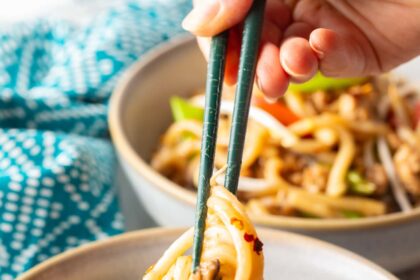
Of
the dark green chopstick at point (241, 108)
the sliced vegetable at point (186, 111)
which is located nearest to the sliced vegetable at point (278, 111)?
the sliced vegetable at point (186, 111)

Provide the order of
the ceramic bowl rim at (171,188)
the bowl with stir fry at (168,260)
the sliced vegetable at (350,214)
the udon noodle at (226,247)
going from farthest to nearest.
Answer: the sliced vegetable at (350,214) < the ceramic bowl rim at (171,188) < the bowl with stir fry at (168,260) < the udon noodle at (226,247)

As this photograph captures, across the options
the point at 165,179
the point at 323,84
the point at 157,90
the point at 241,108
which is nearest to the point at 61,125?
the point at 157,90

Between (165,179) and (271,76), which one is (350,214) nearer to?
(165,179)

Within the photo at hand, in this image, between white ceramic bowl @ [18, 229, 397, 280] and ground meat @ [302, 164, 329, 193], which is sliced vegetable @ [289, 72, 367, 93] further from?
white ceramic bowl @ [18, 229, 397, 280]

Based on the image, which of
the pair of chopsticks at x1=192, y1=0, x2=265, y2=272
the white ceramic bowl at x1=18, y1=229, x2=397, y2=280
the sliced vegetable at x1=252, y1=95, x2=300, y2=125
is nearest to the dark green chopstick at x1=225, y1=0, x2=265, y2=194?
the pair of chopsticks at x1=192, y1=0, x2=265, y2=272

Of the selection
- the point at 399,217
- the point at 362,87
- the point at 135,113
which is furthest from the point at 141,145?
the point at 399,217

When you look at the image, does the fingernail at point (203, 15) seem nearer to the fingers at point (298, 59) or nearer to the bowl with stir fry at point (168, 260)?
the fingers at point (298, 59)
